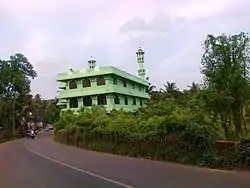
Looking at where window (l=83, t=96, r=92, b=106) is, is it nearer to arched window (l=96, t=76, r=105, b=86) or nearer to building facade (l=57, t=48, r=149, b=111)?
building facade (l=57, t=48, r=149, b=111)

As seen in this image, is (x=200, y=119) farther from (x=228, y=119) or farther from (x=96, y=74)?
(x=96, y=74)

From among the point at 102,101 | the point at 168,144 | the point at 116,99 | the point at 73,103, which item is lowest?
the point at 168,144

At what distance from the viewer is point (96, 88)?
58.0 meters

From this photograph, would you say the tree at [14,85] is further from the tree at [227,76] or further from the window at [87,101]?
the tree at [227,76]

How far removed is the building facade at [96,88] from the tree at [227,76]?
3136 cm

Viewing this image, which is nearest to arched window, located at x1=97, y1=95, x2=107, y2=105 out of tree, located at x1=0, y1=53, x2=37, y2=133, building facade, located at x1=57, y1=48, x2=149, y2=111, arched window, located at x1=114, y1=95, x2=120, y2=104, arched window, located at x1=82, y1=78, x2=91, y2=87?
building facade, located at x1=57, y1=48, x2=149, y2=111

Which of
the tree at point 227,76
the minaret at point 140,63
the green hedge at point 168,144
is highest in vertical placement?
the minaret at point 140,63

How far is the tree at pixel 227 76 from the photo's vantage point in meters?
24.4

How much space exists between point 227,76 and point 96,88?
113ft

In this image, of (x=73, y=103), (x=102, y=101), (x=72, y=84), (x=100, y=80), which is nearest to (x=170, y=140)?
(x=100, y=80)

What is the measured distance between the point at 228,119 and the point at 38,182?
14.6m

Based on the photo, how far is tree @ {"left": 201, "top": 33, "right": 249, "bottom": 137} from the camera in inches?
961

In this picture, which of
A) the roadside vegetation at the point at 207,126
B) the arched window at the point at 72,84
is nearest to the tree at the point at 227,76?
the roadside vegetation at the point at 207,126

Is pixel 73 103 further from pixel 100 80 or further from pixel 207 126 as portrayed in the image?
pixel 207 126
